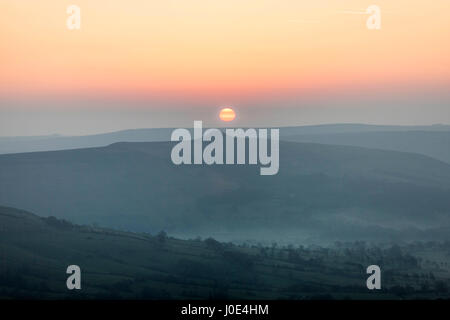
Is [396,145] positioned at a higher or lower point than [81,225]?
higher

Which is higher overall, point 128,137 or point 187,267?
point 128,137

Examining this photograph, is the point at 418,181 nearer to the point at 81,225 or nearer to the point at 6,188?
the point at 81,225

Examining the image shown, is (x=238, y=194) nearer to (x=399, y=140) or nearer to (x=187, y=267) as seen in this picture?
(x=187, y=267)

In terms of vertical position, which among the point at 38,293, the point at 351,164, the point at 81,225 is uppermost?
the point at 351,164

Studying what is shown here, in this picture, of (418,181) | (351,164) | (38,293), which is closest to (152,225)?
(38,293)

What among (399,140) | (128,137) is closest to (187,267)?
(128,137)

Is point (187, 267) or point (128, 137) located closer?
point (187, 267)
